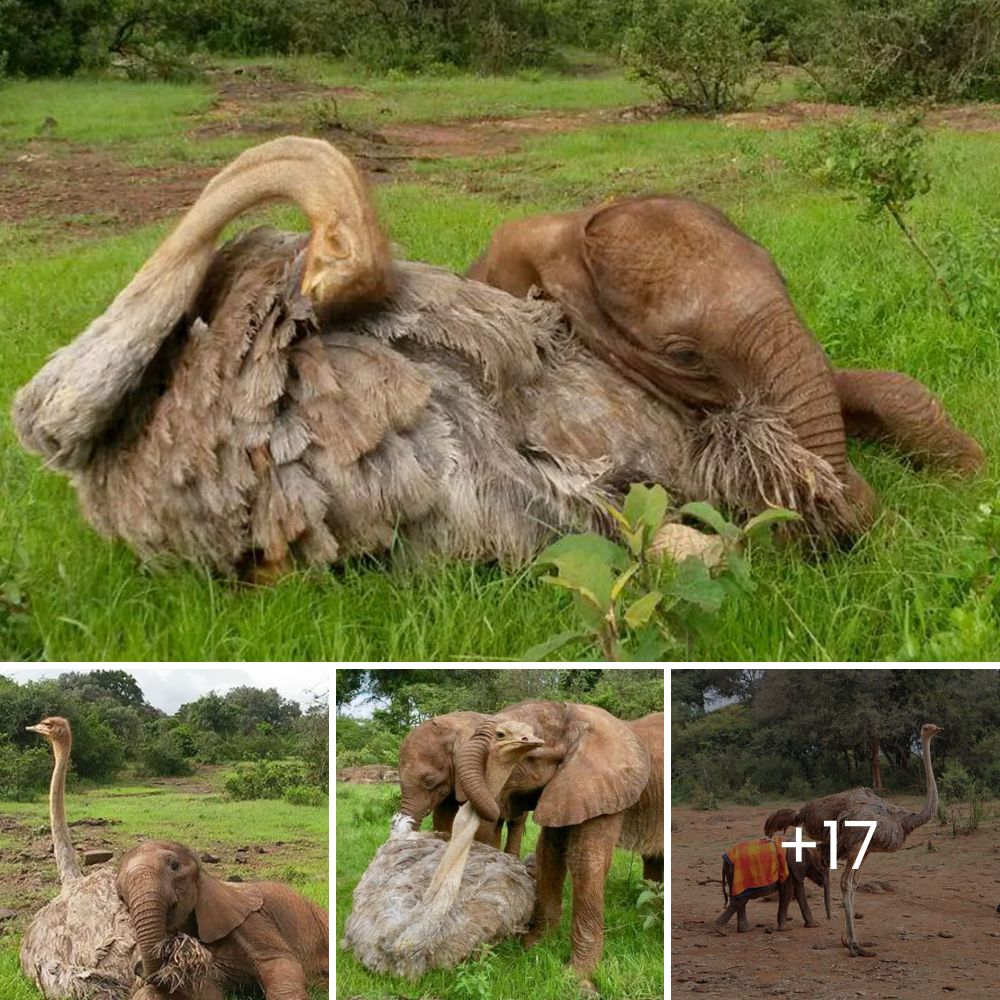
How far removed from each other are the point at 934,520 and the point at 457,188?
23.7 ft

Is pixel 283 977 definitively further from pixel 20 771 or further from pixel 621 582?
pixel 621 582

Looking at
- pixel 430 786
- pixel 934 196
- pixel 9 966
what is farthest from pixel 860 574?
pixel 934 196

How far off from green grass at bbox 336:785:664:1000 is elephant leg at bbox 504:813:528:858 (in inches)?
8.1

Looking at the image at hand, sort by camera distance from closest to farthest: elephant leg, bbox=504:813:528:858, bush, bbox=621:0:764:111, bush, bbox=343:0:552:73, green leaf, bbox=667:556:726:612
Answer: elephant leg, bbox=504:813:528:858, green leaf, bbox=667:556:726:612, bush, bbox=621:0:764:111, bush, bbox=343:0:552:73

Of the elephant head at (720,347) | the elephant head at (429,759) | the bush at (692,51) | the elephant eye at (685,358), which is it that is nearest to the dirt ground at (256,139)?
the bush at (692,51)

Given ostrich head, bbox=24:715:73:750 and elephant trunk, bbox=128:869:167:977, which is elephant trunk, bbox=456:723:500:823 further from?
ostrich head, bbox=24:715:73:750

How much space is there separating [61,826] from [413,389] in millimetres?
1490

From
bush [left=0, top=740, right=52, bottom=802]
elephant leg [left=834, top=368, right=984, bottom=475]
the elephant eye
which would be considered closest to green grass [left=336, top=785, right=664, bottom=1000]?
bush [left=0, top=740, right=52, bottom=802]

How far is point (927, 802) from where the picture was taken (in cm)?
231

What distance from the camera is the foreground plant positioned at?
2854 millimetres

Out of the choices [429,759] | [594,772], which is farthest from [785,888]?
[429,759]

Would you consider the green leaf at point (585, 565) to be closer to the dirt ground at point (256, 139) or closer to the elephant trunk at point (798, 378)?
the elephant trunk at point (798, 378)

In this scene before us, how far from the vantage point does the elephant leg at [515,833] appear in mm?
2586

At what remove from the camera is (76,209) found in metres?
10.4
